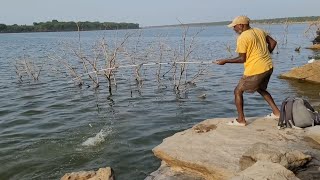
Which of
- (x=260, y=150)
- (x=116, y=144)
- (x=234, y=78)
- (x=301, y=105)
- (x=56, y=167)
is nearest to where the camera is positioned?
(x=260, y=150)

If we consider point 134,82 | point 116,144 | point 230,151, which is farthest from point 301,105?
point 134,82

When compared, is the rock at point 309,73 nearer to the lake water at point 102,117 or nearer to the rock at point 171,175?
the lake water at point 102,117

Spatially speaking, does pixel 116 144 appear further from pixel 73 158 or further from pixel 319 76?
pixel 319 76

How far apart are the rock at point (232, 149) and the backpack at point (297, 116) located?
144 mm

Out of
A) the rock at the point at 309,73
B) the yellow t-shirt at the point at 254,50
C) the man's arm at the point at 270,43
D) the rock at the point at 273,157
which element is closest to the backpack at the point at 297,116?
the yellow t-shirt at the point at 254,50

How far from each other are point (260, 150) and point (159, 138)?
14.9 feet

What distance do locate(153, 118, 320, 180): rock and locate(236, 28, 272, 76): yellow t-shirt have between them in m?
1.12

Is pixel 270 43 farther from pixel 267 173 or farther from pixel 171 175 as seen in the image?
pixel 267 173

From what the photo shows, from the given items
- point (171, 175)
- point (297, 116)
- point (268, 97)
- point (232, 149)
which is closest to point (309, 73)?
point (268, 97)

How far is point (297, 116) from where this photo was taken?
7094 millimetres

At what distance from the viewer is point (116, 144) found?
9.38 metres

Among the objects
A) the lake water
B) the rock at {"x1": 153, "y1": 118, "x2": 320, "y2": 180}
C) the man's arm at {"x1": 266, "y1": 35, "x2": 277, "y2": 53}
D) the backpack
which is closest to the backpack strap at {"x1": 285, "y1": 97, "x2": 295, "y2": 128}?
the backpack

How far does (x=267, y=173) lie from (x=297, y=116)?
2.87 metres

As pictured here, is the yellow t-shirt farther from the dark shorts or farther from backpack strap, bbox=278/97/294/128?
backpack strap, bbox=278/97/294/128
